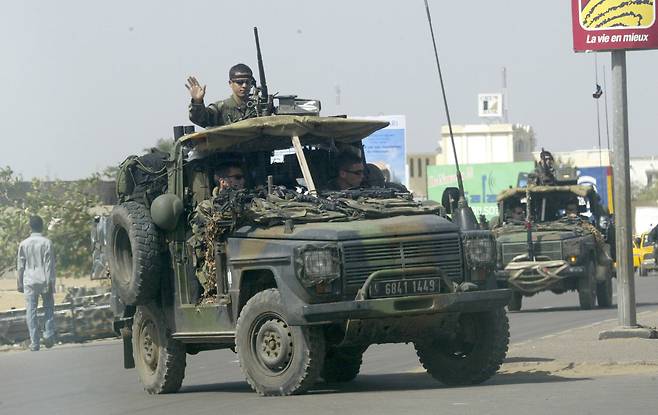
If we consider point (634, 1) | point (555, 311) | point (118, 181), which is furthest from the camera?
point (555, 311)

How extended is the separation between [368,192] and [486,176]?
79.8 meters

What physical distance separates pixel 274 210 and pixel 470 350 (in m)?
1.98

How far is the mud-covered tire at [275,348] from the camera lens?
11.2 m

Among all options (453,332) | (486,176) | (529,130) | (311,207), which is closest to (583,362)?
(453,332)

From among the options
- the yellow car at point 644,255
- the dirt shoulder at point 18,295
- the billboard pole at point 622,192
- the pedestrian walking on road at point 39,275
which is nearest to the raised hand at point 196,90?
the billboard pole at point 622,192

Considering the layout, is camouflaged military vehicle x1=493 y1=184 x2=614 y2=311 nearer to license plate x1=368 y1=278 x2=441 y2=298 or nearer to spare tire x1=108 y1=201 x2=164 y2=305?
spare tire x1=108 y1=201 x2=164 y2=305

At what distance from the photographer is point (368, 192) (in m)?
12.3

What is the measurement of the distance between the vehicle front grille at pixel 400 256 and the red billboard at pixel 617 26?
5006 millimetres

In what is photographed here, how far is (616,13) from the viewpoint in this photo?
15945mm

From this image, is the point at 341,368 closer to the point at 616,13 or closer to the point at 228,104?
the point at 228,104

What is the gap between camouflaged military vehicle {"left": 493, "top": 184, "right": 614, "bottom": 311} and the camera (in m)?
25.2

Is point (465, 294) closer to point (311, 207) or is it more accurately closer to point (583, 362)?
point (311, 207)

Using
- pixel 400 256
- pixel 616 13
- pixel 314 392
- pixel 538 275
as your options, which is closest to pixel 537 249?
pixel 538 275

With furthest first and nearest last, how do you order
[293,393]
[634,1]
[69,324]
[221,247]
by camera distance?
[69,324], [634,1], [221,247], [293,393]
